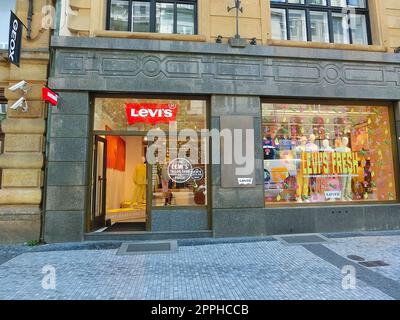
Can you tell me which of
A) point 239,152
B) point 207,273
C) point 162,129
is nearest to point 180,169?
point 162,129

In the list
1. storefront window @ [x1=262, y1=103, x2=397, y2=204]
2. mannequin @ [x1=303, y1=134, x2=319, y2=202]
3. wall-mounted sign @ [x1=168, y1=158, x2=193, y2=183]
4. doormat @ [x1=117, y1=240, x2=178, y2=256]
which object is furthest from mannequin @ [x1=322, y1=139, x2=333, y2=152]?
doormat @ [x1=117, y1=240, x2=178, y2=256]

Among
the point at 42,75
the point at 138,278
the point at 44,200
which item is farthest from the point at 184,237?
the point at 42,75

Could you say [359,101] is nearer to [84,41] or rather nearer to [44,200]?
[84,41]

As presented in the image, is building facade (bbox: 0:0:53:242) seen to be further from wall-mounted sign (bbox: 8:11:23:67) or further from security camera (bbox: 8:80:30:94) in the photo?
wall-mounted sign (bbox: 8:11:23:67)

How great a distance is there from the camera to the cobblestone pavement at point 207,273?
4.22 metres

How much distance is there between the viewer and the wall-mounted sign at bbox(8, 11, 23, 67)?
6758 millimetres

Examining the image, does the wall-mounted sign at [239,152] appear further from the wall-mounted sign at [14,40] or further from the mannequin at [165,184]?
the wall-mounted sign at [14,40]

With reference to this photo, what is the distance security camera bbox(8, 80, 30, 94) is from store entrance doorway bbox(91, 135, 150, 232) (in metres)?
2.03

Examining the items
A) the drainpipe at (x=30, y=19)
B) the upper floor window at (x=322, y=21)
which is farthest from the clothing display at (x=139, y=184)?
the upper floor window at (x=322, y=21)

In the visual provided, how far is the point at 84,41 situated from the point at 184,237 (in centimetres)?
561

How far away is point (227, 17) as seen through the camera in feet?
27.3

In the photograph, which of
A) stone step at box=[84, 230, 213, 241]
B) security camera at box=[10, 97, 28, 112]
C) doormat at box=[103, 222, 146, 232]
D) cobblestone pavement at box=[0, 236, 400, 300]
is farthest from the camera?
doormat at box=[103, 222, 146, 232]

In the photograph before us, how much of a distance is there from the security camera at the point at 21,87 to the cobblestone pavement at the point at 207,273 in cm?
390

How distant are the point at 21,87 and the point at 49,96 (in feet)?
3.36
